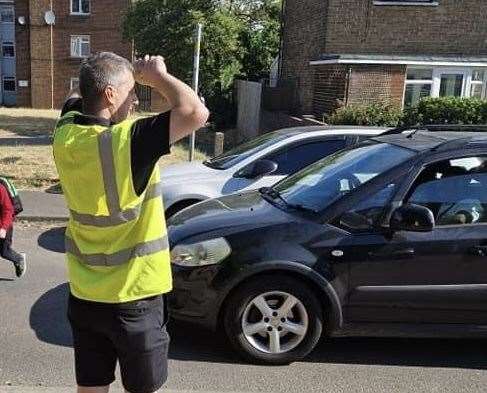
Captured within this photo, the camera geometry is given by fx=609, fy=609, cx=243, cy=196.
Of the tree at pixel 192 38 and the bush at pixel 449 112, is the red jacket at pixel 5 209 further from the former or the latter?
the tree at pixel 192 38

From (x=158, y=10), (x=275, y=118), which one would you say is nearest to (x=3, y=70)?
(x=158, y=10)

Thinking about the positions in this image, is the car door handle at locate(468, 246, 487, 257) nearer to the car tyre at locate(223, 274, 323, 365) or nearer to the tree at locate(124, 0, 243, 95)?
the car tyre at locate(223, 274, 323, 365)

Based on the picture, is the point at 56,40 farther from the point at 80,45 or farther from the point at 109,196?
the point at 109,196

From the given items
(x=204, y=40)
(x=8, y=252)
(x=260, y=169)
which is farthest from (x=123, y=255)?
(x=204, y=40)

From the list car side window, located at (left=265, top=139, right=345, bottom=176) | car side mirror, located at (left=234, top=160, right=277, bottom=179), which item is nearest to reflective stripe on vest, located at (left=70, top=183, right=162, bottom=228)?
car side mirror, located at (left=234, top=160, right=277, bottom=179)

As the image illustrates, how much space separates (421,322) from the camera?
4043mm

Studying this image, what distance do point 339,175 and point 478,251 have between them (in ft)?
3.70

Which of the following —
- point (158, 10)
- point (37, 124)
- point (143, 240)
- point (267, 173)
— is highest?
point (158, 10)

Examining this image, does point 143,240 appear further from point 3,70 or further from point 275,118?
point 3,70

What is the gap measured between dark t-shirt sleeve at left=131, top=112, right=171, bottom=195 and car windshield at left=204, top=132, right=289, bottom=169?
186 inches

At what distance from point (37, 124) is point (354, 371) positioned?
2309 centimetres

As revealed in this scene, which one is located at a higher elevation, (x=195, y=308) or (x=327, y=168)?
(x=327, y=168)

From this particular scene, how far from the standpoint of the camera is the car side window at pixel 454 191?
408 centimetres

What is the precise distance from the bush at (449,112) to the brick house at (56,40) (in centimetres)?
2593
